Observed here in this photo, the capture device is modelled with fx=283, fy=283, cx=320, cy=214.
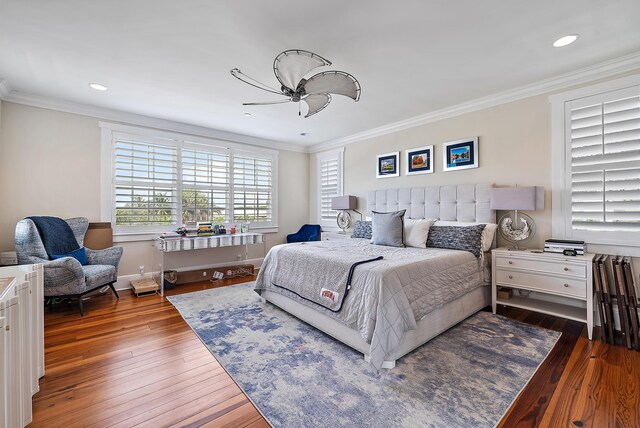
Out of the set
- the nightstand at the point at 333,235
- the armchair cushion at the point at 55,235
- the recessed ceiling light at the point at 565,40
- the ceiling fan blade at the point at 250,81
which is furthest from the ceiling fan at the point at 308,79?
the armchair cushion at the point at 55,235

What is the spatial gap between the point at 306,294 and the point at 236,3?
2.35 metres

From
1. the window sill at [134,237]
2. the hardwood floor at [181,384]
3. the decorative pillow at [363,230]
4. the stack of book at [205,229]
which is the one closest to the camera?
the hardwood floor at [181,384]

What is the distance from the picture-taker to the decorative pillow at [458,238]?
3.08 meters

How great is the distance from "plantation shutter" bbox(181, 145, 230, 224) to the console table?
2.07 ft

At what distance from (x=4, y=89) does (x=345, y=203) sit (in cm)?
454

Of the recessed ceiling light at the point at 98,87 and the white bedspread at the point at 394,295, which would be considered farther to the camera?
the recessed ceiling light at the point at 98,87

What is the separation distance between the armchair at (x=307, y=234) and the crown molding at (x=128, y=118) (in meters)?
1.79

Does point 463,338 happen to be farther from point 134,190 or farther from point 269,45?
point 134,190

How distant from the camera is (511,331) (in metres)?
2.67

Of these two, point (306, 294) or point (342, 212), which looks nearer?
point (306, 294)

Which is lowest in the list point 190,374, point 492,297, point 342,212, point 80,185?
point 190,374

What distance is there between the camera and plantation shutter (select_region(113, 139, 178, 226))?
13.5 ft

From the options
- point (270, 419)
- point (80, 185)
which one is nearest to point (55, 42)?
point (80, 185)

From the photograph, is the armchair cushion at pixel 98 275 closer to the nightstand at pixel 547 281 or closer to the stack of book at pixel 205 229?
the stack of book at pixel 205 229
